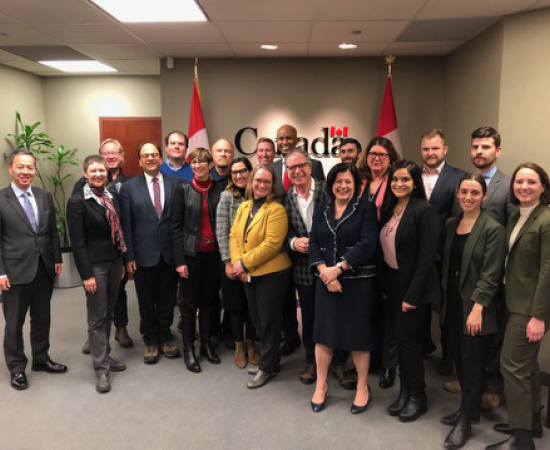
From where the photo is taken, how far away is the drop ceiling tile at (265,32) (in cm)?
403

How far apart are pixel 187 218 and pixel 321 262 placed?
1115 mm

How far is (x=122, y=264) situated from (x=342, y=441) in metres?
1.91

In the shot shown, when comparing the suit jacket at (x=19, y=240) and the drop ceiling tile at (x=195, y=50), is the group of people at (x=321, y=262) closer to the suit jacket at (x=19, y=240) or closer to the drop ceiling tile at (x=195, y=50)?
the suit jacket at (x=19, y=240)

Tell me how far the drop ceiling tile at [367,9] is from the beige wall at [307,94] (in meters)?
1.65

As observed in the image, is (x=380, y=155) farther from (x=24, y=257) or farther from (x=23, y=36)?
(x=23, y=36)

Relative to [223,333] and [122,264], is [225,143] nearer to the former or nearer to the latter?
[122,264]

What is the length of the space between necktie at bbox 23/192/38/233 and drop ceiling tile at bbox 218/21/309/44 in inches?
90.8

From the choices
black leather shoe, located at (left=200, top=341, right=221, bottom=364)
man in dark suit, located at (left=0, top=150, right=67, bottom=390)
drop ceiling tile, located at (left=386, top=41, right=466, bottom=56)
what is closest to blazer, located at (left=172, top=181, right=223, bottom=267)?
black leather shoe, located at (left=200, top=341, right=221, bottom=364)

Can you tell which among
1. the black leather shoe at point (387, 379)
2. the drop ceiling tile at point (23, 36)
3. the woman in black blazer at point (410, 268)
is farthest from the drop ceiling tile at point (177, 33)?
the black leather shoe at point (387, 379)

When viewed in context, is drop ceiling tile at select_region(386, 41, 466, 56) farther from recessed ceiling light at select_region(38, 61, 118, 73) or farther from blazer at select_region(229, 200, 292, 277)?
recessed ceiling light at select_region(38, 61, 118, 73)

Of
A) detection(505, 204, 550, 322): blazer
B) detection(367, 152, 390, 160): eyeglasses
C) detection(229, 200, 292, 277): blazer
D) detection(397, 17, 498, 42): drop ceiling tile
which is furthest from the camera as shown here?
detection(397, 17, 498, 42): drop ceiling tile

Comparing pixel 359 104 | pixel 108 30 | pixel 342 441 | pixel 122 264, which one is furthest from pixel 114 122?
pixel 342 441

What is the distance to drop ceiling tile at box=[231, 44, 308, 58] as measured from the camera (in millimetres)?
4859

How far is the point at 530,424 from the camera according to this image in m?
2.25
